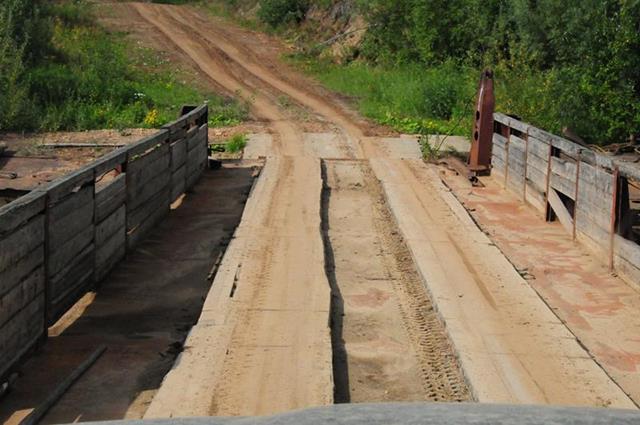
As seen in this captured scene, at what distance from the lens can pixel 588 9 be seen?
20.8m

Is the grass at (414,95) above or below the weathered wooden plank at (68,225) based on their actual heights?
above

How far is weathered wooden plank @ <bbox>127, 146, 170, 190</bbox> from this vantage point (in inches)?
380

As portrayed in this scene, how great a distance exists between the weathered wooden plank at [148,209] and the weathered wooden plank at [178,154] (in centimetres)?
65

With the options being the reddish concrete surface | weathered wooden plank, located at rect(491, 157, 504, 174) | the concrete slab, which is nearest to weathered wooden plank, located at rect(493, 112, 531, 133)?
weathered wooden plank, located at rect(491, 157, 504, 174)

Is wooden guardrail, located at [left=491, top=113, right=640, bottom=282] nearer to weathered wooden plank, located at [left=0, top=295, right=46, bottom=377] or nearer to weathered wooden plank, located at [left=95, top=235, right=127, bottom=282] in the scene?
weathered wooden plank, located at [left=95, top=235, right=127, bottom=282]

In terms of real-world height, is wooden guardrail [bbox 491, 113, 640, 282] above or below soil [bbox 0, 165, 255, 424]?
above

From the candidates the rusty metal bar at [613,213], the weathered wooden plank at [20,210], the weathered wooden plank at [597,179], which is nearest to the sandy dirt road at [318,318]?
the rusty metal bar at [613,213]

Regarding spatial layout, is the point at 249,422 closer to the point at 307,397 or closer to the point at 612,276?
the point at 307,397

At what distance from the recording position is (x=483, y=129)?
15.7 metres

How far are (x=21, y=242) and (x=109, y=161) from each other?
99.5 inches

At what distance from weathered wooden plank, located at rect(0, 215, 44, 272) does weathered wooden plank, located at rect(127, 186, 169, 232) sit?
3.05 metres

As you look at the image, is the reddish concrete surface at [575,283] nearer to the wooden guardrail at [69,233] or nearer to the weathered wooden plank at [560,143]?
the weathered wooden plank at [560,143]

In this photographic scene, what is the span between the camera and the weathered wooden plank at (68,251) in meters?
6.85

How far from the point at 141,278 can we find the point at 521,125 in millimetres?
6786
